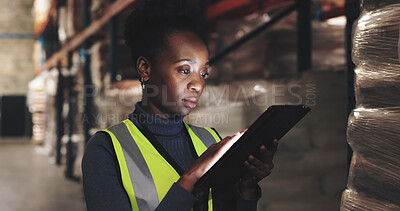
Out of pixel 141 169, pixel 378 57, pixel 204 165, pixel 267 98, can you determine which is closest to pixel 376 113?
pixel 378 57

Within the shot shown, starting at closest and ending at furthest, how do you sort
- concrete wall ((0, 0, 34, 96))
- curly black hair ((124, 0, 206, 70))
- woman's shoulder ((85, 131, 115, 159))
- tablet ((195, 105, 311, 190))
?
tablet ((195, 105, 311, 190)) < woman's shoulder ((85, 131, 115, 159)) < curly black hair ((124, 0, 206, 70)) < concrete wall ((0, 0, 34, 96))

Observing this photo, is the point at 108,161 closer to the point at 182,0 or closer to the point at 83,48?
the point at 182,0

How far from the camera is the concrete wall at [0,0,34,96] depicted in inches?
750

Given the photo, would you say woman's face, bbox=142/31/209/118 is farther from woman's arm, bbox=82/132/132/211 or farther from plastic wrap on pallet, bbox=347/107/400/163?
plastic wrap on pallet, bbox=347/107/400/163

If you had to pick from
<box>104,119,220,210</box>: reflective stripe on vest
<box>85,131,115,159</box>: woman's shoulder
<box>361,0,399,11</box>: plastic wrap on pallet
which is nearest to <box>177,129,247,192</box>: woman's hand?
<box>104,119,220,210</box>: reflective stripe on vest

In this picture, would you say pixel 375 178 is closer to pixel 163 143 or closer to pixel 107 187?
pixel 163 143

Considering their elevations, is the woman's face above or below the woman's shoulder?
above

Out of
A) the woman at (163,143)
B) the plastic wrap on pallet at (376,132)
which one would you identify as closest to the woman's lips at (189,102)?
the woman at (163,143)

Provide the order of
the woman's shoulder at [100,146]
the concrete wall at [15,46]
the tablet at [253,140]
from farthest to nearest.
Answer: the concrete wall at [15,46]
the woman's shoulder at [100,146]
the tablet at [253,140]

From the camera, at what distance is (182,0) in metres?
1.39

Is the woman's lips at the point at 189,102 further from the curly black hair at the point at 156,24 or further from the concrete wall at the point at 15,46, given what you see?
the concrete wall at the point at 15,46

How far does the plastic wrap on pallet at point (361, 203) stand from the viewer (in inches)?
47.4

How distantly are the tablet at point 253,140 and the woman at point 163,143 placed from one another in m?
0.02

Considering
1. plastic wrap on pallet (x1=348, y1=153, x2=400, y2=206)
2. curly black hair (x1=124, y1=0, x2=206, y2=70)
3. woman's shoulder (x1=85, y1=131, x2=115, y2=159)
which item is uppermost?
curly black hair (x1=124, y1=0, x2=206, y2=70)
